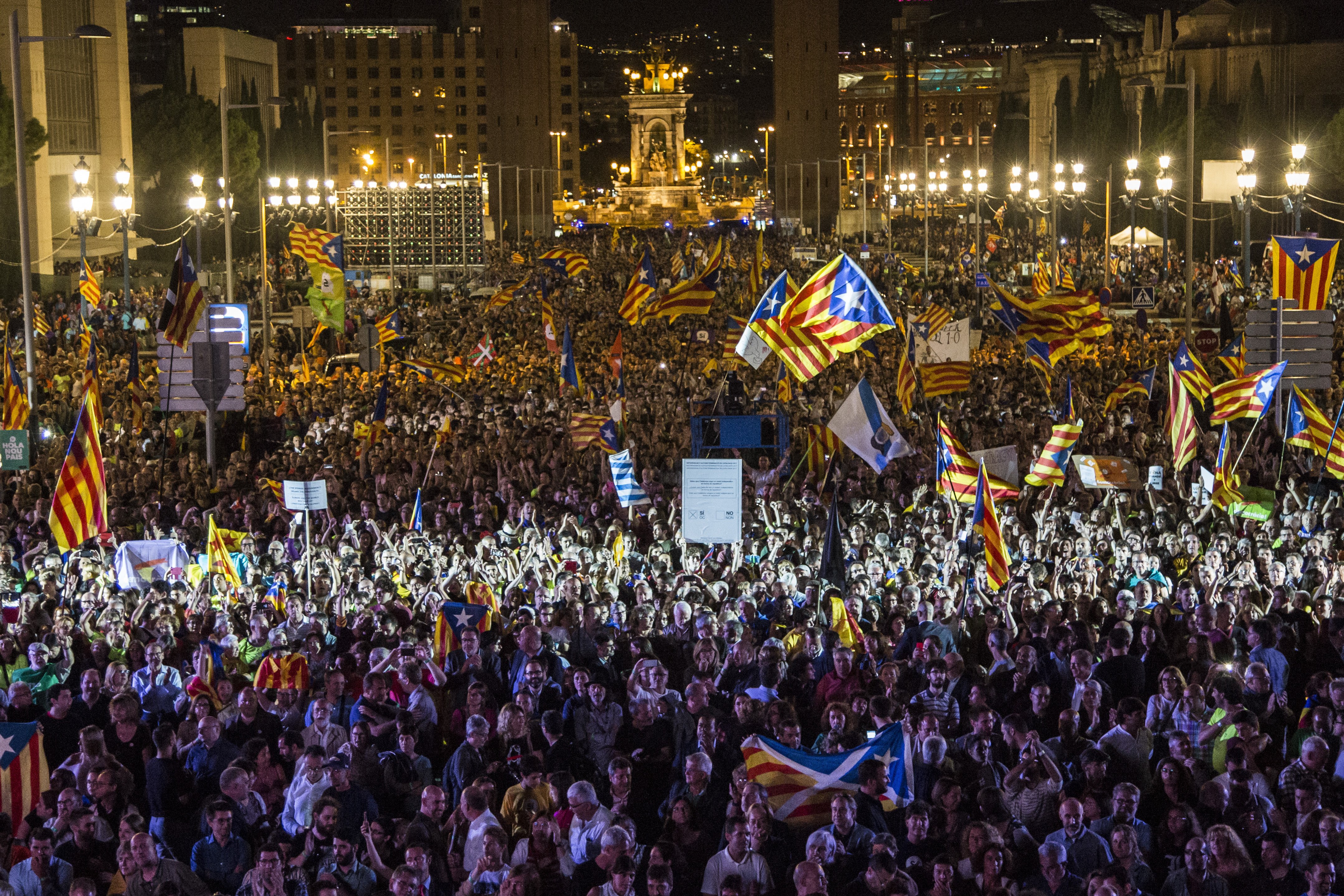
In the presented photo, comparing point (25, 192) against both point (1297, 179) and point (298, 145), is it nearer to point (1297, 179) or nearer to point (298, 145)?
point (1297, 179)

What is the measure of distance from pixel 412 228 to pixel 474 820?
45966 millimetres

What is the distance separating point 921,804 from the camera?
839cm

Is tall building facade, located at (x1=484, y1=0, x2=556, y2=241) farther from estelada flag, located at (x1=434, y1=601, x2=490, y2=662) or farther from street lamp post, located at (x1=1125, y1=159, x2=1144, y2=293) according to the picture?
estelada flag, located at (x1=434, y1=601, x2=490, y2=662)

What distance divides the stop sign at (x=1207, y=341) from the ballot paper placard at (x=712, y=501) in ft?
48.8

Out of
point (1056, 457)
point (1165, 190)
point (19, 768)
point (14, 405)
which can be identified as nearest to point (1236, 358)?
point (1056, 457)

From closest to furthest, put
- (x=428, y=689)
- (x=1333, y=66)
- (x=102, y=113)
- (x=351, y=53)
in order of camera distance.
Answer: (x=428, y=689) < (x=102, y=113) < (x=1333, y=66) < (x=351, y=53)

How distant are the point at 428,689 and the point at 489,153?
10724 centimetres

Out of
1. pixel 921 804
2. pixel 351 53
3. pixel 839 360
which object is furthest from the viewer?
pixel 351 53

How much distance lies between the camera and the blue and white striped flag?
17.6 m

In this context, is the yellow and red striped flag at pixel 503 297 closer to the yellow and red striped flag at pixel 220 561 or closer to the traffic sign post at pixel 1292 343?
the traffic sign post at pixel 1292 343

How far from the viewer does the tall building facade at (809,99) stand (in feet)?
361

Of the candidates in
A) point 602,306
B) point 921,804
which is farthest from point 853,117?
point 921,804

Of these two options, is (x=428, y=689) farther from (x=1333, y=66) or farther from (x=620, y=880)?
(x=1333, y=66)

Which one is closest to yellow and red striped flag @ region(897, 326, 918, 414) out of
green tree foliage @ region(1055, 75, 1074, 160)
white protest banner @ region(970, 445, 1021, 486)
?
white protest banner @ region(970, 445, 1021, 486)
